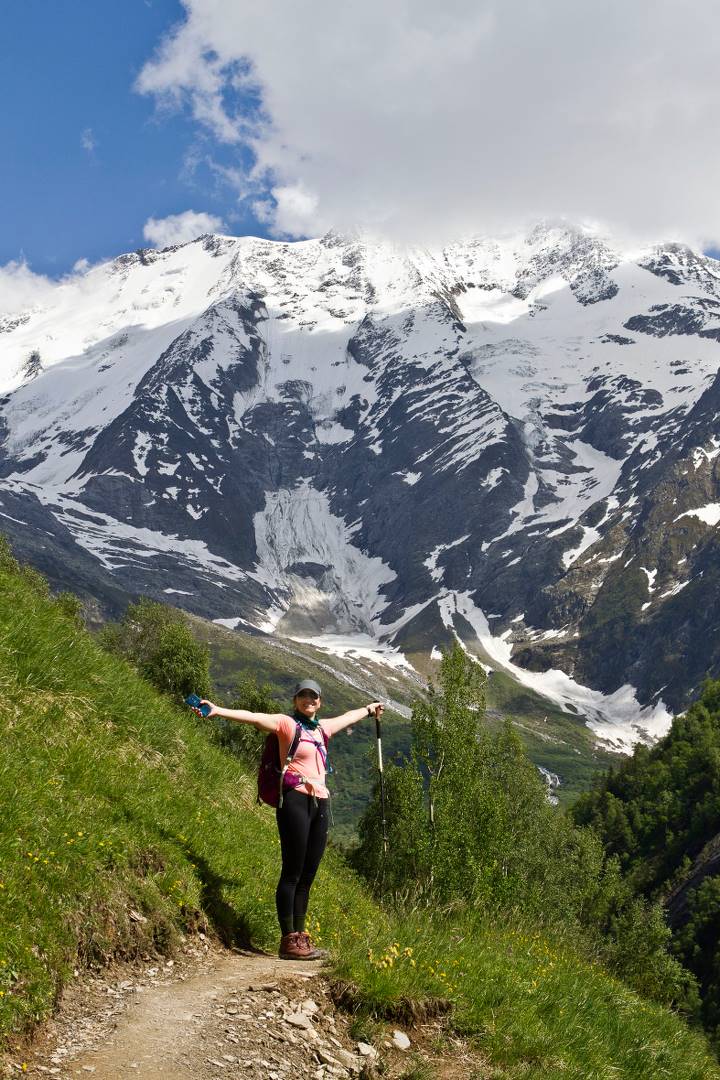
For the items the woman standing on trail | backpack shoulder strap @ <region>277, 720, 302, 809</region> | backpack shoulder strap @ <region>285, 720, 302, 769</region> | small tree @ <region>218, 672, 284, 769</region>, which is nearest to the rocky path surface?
the woman standing on trail

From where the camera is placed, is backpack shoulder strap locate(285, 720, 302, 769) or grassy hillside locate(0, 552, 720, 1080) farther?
backpack shoulder strap locate(285, 720, 302, 769)

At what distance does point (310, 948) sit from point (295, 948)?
18cm

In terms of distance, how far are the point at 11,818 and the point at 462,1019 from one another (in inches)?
190

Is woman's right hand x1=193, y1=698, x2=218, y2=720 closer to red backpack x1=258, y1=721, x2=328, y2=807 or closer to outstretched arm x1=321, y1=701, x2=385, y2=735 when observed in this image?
red backpack x1=258, y1=721, x2=328, y2=807

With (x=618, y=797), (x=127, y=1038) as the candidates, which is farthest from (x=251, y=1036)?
(x=618, y=797)

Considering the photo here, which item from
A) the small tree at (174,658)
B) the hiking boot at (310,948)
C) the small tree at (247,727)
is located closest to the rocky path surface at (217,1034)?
the hiking boot at (310,948)

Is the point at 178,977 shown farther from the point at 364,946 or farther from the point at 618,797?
the point at 618,797

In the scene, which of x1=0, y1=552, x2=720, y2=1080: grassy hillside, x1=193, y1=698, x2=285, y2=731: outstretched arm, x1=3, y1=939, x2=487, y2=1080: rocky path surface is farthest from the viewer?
x1=193, y1=698, x2=285, y2=731: outstretched arm

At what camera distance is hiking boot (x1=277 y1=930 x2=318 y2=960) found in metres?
9.37

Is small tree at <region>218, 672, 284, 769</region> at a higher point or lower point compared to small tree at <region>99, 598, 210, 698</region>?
lower

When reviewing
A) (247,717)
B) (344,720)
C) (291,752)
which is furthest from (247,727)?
(247,717)

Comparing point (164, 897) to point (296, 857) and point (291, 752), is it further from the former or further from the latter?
point (291, 752)

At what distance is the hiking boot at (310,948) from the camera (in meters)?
9.39

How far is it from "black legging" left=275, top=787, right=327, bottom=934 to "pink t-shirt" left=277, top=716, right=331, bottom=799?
12 centimetres
